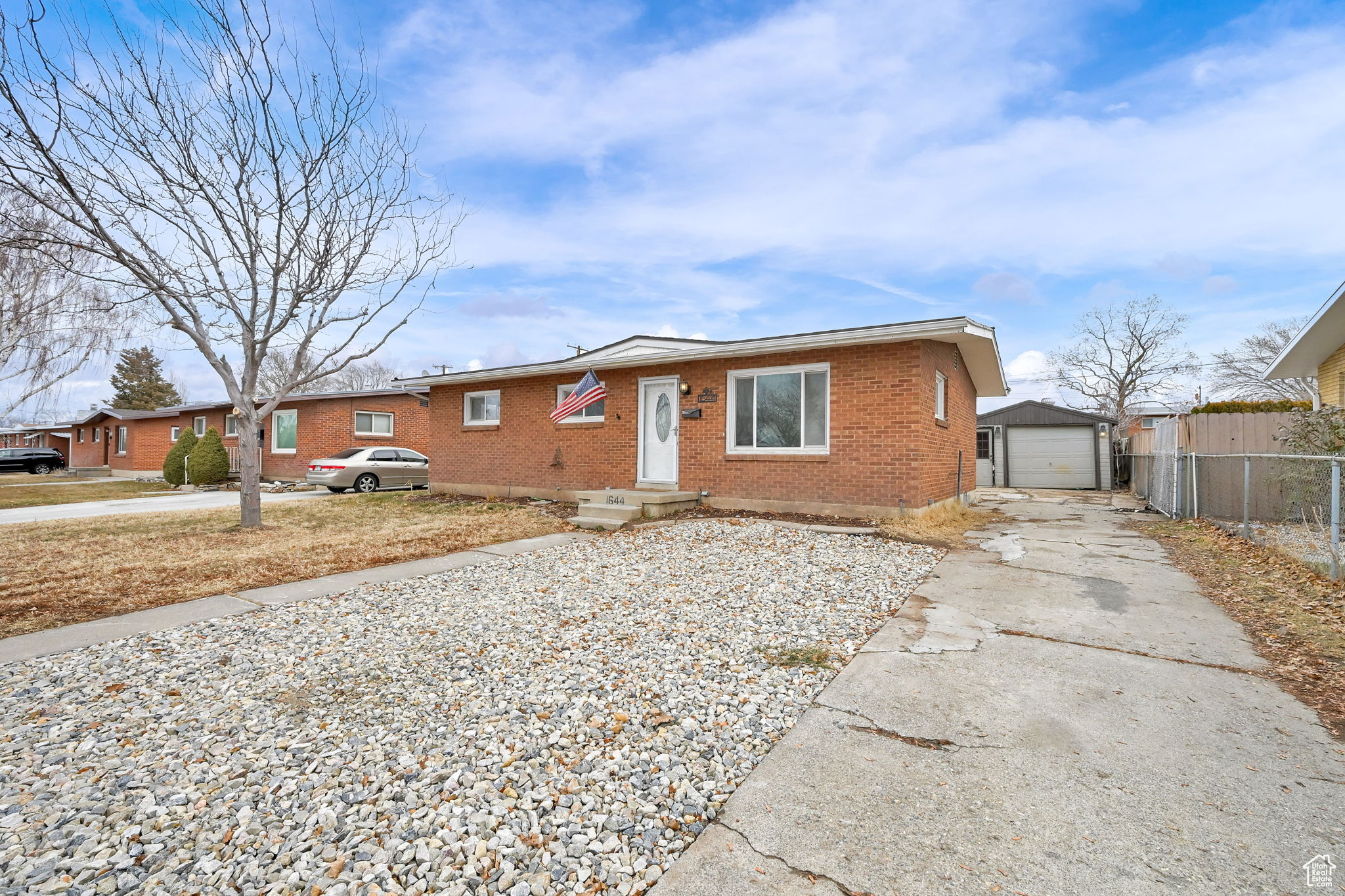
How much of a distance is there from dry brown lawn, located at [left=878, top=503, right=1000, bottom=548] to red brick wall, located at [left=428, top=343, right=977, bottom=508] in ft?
0.90

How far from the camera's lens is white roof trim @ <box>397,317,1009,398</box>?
857cm

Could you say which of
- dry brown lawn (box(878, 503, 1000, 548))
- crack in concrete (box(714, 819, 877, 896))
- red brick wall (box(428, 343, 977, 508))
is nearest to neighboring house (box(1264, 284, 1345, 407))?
red brick wall (box(428, 343, 977, 508))

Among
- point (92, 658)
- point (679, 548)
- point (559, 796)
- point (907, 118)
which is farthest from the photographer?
point (907, 118)

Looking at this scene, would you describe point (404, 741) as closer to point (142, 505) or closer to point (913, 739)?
point (913, 739)

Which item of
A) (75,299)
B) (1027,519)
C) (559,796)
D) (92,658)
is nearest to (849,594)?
(559,796)

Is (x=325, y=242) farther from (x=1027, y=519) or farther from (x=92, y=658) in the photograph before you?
(x=1027, y=519)

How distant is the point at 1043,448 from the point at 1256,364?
67.9 ft

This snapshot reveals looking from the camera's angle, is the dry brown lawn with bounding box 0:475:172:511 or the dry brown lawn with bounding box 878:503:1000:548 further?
the dry brown lawn with bounding box 0:475:172:511

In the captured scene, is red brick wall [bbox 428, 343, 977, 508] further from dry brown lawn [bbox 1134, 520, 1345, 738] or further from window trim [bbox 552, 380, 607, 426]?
dry brown lawn [bbox 1134, 520, 1345, 738]

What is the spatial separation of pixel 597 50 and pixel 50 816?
34.3 feet

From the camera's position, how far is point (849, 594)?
17.0ft

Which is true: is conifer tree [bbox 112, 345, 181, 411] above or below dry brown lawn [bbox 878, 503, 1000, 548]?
above

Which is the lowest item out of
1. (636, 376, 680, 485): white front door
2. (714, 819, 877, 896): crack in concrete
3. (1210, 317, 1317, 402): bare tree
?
(714, 819, 877, 896): crack in concrete

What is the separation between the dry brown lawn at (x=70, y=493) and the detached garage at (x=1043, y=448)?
25.8 metres
